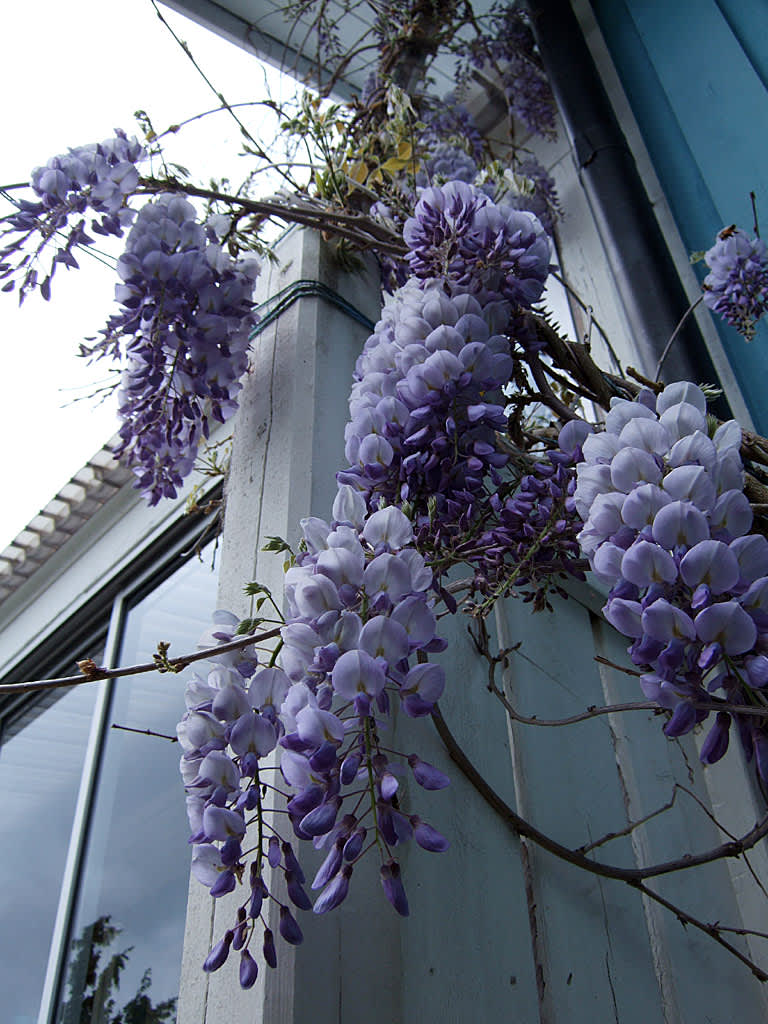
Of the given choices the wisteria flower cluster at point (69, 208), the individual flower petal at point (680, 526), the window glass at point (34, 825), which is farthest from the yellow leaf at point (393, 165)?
the window glass at point (34, 825)

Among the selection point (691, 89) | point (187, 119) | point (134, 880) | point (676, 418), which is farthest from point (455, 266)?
point (134, 880)

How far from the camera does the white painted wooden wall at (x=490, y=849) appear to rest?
2.76ft

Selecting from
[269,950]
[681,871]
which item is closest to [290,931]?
[269,950]

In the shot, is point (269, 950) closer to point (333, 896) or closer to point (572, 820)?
point (333, 896)

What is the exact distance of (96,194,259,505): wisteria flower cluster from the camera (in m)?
1.10

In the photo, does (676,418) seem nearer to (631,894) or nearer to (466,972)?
(466,972)

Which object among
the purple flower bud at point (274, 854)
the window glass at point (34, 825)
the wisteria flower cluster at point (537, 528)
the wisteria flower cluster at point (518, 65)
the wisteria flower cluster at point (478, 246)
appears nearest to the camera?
the purple flower bud at point (274, 854)

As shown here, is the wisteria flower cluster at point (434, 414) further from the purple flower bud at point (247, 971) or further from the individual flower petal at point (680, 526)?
the purple flower bud at point (247, 971)

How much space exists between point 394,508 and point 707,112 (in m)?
1.67

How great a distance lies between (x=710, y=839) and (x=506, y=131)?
240 centimetres

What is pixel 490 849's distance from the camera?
102 centimetres

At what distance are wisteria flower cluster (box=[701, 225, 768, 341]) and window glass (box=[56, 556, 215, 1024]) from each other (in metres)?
1.27

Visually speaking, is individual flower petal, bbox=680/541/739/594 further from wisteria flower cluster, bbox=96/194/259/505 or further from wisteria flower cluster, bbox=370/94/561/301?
wisteria flower cluster, bbox=96/194/259/505

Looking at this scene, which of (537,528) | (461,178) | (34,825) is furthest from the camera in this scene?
(34,825)
